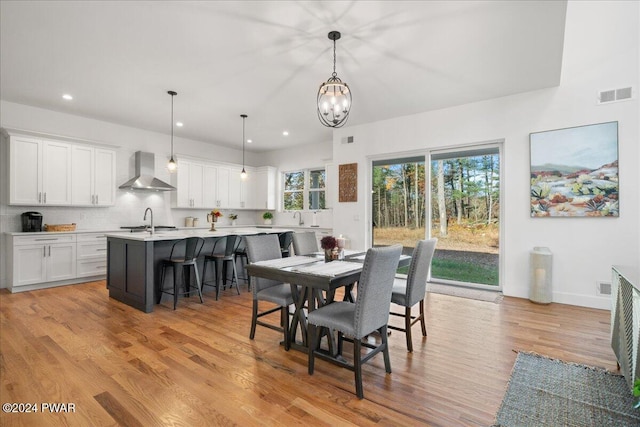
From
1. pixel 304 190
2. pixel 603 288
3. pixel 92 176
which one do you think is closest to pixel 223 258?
pixel 92 176

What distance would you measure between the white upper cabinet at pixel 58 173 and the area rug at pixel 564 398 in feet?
21.3

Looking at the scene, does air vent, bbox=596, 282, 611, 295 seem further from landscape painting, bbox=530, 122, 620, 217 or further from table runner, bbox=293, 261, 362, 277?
table runner, bbox=293, 261, 362, 277

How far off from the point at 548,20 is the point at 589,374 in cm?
296

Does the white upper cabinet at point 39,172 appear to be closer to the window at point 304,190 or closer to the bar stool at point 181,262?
the bar stool at point 181,262

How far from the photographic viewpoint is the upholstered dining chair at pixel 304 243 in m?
3.61

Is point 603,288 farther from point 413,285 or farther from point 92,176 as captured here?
point 92,176

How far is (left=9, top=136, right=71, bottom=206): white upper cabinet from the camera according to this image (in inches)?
190

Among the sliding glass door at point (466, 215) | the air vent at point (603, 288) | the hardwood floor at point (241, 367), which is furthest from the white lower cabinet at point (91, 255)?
the air vent at point (603, 288)

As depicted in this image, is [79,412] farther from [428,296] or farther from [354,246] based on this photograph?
[354,246]

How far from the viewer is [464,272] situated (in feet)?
17.3

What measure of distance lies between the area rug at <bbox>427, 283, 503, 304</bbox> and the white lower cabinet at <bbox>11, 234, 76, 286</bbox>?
5.87 meters

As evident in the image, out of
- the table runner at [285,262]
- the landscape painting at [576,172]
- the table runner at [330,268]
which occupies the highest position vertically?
the landscape painting at [576,172]

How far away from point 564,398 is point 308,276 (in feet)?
6.17

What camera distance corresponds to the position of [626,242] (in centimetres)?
389
